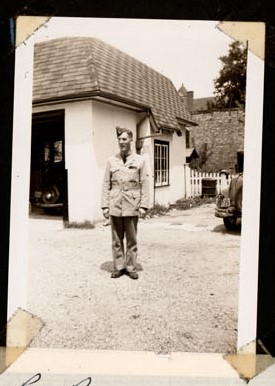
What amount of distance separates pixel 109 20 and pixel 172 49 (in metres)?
0.32

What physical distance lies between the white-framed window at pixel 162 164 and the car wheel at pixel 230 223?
442mm

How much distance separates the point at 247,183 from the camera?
5.28 ft

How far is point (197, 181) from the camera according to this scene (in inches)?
79.0

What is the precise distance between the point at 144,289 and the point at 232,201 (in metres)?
0.61

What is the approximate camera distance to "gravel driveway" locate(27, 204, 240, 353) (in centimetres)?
161

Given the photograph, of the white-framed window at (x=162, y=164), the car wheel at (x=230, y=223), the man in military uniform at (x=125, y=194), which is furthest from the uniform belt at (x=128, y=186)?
the car wheel at (x=230, y=223)

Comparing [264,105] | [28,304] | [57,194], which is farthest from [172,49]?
[28,304]

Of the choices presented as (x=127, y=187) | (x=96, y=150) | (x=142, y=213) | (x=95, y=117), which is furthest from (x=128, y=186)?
(x=95, y=117)

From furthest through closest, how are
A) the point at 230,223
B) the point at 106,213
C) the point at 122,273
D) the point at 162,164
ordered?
1. the point at 162,164
2. the point at 106,213
3. the point at 122,273
4. the point at 230,223

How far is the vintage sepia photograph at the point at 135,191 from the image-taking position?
1.62 metres

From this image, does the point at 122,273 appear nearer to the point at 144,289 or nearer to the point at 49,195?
the point at 144,289

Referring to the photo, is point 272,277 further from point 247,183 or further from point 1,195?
point 1,195

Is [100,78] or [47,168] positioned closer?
[47,168]

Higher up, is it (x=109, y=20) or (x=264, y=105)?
(x=109, y=20)
